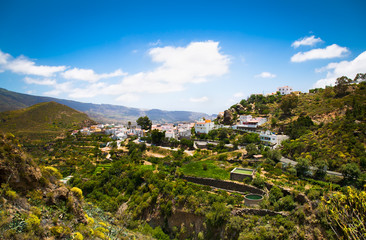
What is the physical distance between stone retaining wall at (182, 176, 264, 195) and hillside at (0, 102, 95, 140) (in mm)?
62063

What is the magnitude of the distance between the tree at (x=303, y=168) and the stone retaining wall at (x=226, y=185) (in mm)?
7364

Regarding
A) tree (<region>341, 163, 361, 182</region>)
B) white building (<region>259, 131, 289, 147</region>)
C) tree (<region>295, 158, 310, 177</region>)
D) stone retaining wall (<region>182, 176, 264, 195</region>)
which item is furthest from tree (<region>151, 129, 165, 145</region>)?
tree (<region>341, 163, 361, 182</region>)

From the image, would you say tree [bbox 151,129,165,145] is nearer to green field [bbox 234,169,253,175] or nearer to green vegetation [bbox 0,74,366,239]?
green vegetation [bbox 0,74,366,239]

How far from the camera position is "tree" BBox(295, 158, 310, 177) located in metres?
25.9

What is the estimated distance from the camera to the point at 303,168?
2616 centimetres

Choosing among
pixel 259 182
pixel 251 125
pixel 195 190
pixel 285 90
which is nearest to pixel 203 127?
pixel 251 125

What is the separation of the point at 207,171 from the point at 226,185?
540cm

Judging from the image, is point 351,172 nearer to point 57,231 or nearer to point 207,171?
point 207,171

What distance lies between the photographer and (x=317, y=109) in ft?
160

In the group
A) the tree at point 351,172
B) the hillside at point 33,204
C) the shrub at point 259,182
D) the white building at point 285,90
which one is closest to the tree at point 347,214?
the shrub at point 259,182

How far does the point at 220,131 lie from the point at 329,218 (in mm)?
37234

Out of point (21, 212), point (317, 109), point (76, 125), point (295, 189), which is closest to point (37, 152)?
point (76, 125)

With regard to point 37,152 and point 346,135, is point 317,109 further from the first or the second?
point 37,152

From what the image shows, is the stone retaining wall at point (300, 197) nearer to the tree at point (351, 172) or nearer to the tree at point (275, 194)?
the tree at point (275, 194)
